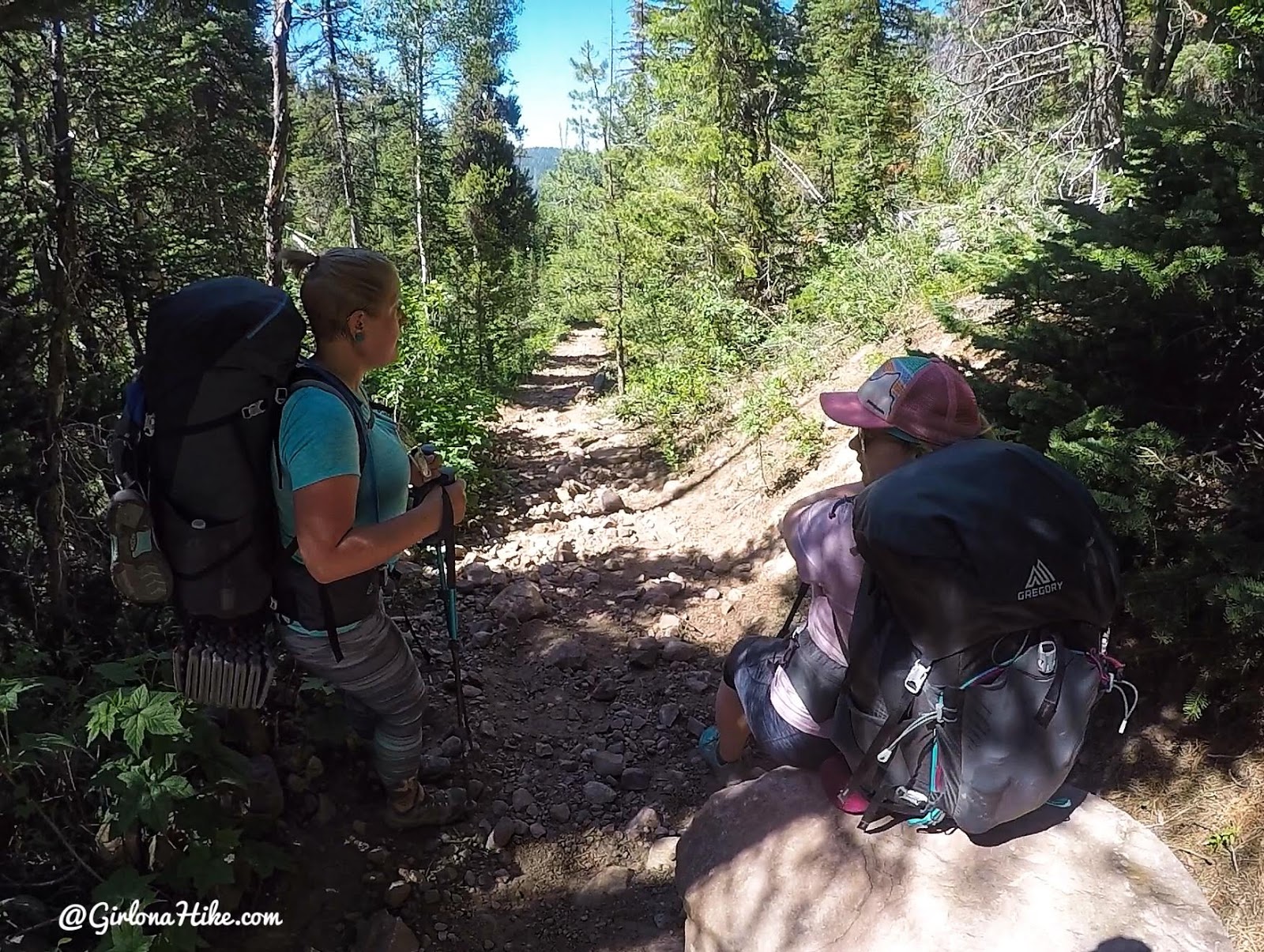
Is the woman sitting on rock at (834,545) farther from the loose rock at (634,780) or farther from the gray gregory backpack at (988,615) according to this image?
the loose rock at (634,780)

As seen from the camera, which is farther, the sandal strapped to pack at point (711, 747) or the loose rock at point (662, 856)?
the sandal strapped to pack at point (711, 747)

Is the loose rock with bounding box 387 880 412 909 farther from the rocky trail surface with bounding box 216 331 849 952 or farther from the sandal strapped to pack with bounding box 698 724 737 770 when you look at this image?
the sandal strapped to pack with bounding box 698 724 737 770

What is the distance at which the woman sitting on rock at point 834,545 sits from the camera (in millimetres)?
2135

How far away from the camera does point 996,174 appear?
27.1ft

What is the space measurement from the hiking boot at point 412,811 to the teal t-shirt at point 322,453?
1302 millimetres

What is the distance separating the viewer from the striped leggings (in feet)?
8.51

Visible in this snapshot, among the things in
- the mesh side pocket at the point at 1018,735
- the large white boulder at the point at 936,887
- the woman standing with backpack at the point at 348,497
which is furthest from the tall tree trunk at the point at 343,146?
the mesh side pocket at the point at 1018,735

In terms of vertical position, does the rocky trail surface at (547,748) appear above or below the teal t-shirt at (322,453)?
below

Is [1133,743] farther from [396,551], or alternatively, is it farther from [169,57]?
[169,57]

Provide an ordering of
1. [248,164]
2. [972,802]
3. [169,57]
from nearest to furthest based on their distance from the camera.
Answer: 1. [972,802]
2. [169,57]
3. [248,164]

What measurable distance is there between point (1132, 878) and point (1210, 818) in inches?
38.4

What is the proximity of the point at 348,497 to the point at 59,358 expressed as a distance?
1.91 meters

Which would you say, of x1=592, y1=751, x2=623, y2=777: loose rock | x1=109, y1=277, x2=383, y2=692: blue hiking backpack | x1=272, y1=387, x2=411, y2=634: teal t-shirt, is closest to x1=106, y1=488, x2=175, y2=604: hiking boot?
x1=109, y1=277, x2=383, y2=692: blue hiking backpack

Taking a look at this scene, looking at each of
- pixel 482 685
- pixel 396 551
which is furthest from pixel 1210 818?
pixel 482 685
